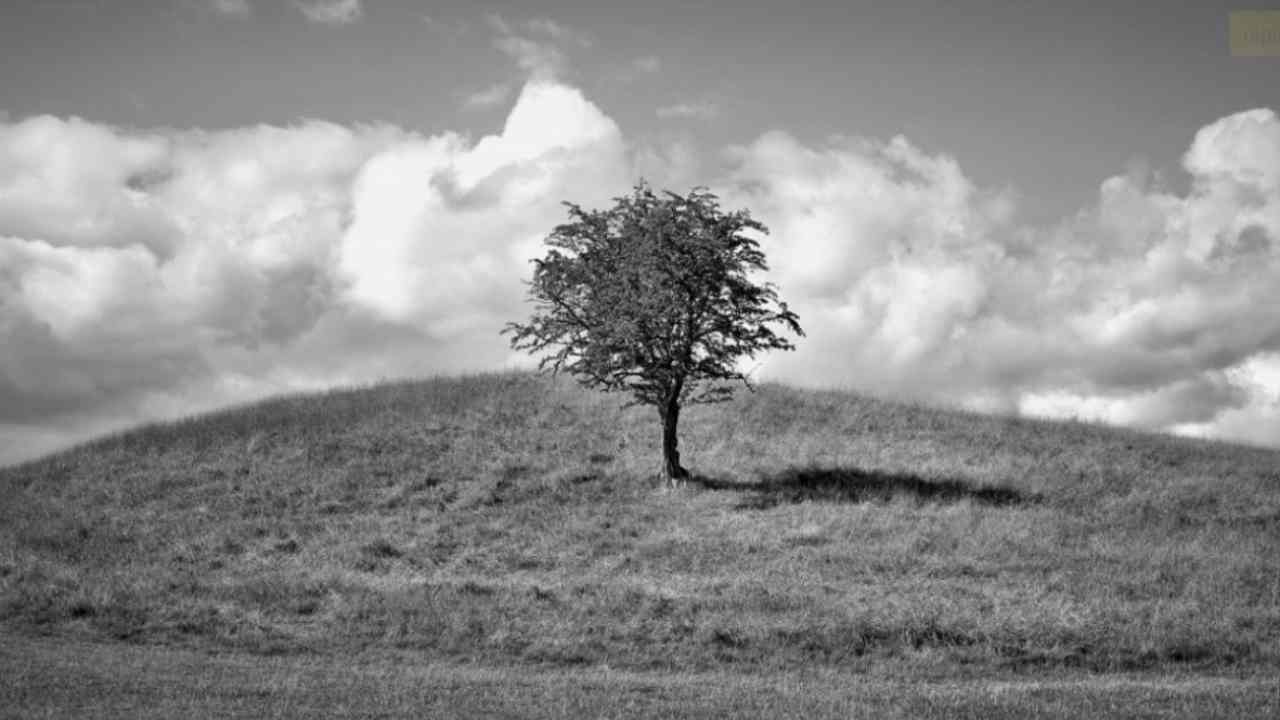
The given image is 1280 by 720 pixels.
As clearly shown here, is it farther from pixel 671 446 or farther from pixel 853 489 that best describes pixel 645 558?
pixel 853 489

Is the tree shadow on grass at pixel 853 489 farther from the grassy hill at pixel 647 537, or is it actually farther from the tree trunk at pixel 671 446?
the tree trunk at pixel 671 446

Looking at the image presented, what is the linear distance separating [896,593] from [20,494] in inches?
1397

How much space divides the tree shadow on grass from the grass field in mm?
158

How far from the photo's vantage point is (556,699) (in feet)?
48.0

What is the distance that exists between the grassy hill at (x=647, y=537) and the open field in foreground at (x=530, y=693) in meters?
1.66

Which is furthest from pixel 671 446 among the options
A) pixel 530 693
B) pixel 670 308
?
pixel 530 693

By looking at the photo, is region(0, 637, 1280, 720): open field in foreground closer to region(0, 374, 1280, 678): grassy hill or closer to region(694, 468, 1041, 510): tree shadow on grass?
region(0, 374, 1280, 678): grassy hill

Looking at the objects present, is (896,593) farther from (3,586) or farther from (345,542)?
(3,586)

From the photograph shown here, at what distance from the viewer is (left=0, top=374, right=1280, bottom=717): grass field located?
1733cm

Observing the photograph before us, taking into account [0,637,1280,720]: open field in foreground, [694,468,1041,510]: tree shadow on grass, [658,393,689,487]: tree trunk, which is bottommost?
[0,637,1280,720]: open field in foreground

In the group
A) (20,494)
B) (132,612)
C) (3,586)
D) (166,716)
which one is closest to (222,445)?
(20,494)

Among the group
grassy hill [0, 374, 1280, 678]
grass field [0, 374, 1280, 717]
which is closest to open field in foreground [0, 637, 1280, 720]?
grass field [0, 374, 1280, 717]

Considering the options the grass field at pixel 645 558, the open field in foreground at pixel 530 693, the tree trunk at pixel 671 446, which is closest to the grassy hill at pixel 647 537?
the grass field at pixel 645 558

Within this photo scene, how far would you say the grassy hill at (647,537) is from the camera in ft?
65.2
